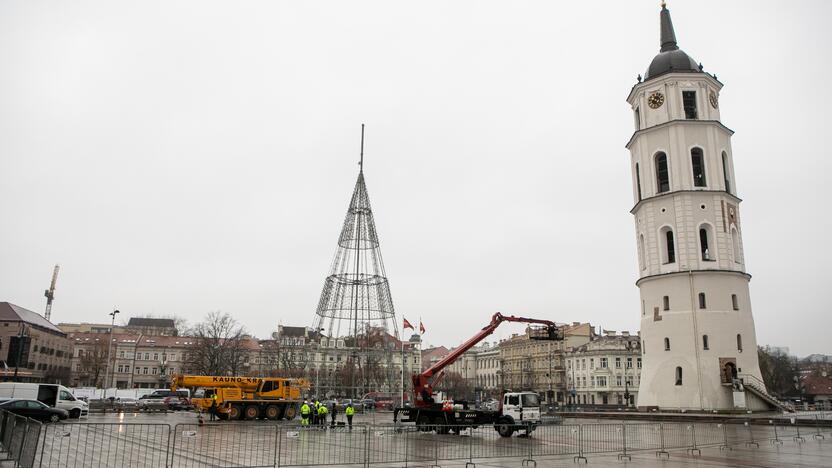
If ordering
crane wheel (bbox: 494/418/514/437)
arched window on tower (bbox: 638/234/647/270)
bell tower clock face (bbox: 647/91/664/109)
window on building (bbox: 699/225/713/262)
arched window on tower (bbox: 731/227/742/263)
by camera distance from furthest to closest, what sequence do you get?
bell tower clock face (bbox: 647/91/664/109)
arched window on tower (bbox: 638/234/647/270)
arched window on tower (bbox: 731/227/742/263)
window on building (bbox: 699/225/713/262)
crane wheel (bbox: 494/418/514/437)

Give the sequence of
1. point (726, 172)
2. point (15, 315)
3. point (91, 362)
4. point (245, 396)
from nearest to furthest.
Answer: point (245, 396) < point (726, 172) < point (15, 315) < point (91, 362)

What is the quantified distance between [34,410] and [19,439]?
19316mm

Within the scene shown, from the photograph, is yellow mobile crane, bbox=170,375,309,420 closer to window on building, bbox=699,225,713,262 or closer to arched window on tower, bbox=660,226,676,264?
arched window on tower, bbox=660,226,676,264

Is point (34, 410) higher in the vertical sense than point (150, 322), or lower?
lower

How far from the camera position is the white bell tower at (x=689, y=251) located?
38500 mm

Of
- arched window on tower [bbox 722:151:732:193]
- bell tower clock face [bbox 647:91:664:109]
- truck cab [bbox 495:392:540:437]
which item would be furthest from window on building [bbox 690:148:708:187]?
truck cab [bbox 495:392:540:437]

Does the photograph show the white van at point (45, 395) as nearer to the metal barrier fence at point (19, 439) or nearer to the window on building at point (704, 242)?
the metal barrier fence at point (19, 439)

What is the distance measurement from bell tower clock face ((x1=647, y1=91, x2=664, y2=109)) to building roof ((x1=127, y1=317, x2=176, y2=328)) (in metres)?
124

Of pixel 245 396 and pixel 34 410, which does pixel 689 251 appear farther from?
pixel 34 410

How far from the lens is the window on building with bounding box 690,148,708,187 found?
139 ft

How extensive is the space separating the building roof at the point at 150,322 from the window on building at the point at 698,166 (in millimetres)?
125842

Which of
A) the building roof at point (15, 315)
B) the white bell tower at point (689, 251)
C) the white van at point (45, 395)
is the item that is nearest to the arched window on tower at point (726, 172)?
the white bell tower at point (689, 251)

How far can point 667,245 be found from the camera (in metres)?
42.3

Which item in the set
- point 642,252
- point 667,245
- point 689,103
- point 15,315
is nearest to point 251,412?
point 642,252
